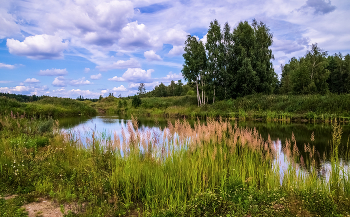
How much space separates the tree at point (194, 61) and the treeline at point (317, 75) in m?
18.1

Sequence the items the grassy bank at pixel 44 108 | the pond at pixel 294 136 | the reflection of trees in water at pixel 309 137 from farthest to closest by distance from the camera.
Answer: the grassy bank at pixel 44 108, the reflection of trees in water at pixel 309 137, the pond at pixel 294 136

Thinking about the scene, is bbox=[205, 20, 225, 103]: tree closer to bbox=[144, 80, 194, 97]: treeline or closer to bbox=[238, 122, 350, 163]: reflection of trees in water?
bbox=[238, 122, 350, 163]: reflection of trees in water

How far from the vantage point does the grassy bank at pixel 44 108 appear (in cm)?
2569

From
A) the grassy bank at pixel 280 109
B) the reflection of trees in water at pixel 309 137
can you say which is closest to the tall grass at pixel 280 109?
the grassy bank at pixel 280 109

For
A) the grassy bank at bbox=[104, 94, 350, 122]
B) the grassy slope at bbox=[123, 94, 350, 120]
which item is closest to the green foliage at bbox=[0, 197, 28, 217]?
the grassy bank at bbox=[104, 94, 350, 122]

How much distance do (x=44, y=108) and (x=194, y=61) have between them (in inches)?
990

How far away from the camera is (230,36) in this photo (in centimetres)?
4122

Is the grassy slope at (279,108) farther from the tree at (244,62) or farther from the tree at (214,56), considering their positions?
the tree at (214,56)

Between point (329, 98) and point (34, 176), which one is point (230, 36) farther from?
point (34, 176)

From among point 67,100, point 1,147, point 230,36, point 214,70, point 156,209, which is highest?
point 230,36

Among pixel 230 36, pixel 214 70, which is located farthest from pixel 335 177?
pixel 230 36

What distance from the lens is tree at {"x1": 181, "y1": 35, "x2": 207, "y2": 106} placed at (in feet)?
131

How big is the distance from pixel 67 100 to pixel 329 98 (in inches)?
1887

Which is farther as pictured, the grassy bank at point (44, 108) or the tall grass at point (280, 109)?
the tall grass at point (280, 109)
